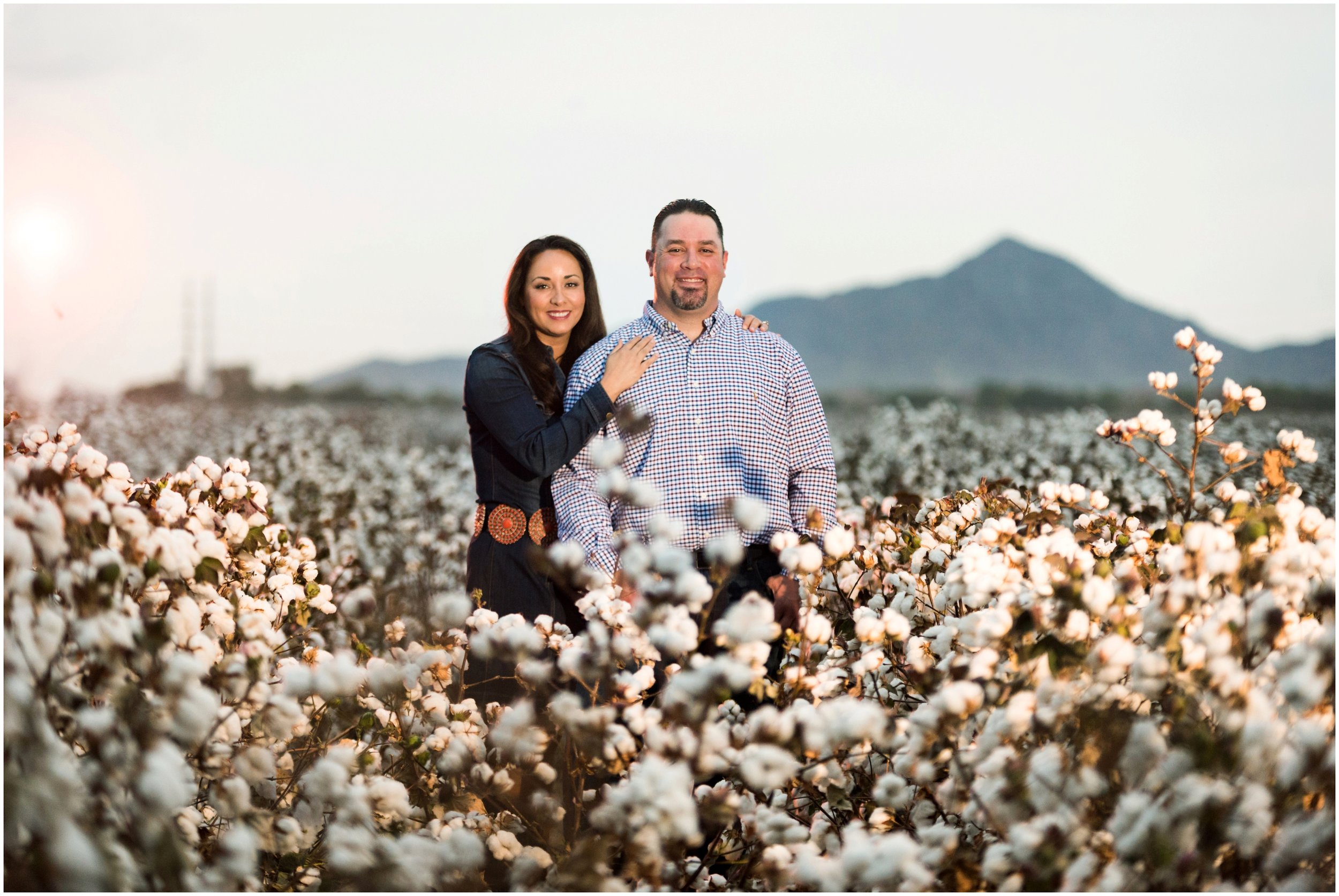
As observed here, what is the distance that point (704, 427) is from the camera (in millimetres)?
3902

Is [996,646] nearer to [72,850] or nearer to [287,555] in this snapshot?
[72,850]

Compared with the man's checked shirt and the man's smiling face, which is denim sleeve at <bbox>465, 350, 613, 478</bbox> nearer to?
the man's checked shirt

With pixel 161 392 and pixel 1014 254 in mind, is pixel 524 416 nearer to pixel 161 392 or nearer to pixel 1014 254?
pixel 161 392

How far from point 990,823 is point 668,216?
249cm

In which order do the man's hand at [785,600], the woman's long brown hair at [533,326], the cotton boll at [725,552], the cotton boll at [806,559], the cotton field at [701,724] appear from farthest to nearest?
the woman's long brown hair at [533,326] → the man's hand at [785,600] → the cotton boll at [806,559] → the cotton boll at [725,552] → the cotton field at [701,724]

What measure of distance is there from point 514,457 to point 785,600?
1133 mm

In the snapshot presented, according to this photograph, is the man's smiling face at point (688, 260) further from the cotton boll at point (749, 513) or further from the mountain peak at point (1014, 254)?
the mountain peak at point (1014, 254)

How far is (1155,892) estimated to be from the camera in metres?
2.07

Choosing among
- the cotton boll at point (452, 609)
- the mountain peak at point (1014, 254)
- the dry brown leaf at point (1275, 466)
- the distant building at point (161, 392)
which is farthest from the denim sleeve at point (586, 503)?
the mountain peak at point (1014, 254)

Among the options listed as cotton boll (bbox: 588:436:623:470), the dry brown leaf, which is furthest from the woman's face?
the dry brown leaf

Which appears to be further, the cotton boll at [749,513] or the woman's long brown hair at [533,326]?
the woman's long brown hair at [533,326]

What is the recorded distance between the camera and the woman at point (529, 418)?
382cm

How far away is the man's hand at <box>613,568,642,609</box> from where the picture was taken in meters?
3.15

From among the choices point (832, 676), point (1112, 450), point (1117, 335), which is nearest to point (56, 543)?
point (832, 676)
